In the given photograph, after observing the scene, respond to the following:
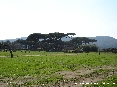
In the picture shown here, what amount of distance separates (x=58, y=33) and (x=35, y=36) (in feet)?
52.3

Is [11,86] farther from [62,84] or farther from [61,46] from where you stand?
[61,46]

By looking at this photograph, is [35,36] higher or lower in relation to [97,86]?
higher

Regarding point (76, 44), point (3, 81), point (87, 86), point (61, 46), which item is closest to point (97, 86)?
point (87, 86)

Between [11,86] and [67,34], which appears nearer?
[11,86]

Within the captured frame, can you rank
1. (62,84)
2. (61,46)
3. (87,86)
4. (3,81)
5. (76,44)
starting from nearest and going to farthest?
(87,86), (62,84), (3,81), (61,46), (76,44)

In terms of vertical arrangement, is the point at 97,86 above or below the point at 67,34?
below

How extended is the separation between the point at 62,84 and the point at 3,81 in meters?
5.04

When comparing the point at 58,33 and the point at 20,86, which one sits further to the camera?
the point at 58,33

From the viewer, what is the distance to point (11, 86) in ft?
51.2

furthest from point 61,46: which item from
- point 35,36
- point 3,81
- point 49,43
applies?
point 3,81

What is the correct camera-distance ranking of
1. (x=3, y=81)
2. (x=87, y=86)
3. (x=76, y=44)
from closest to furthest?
(x=87, y=86) → (x=3, y=81) → (x=76, y=44)

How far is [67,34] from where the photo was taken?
14750 centimetres

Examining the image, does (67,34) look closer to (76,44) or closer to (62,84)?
(76,44)

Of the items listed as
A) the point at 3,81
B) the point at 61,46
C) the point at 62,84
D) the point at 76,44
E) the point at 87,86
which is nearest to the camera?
the point at 87,86
